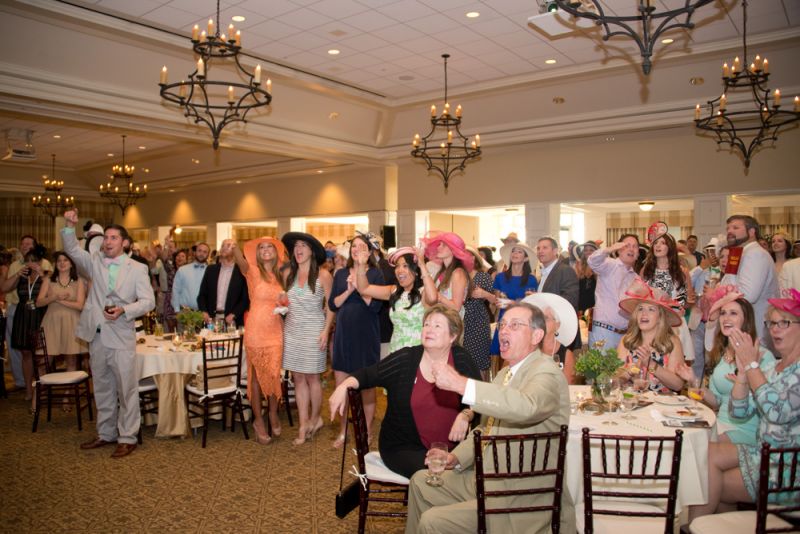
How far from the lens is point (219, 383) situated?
543cm

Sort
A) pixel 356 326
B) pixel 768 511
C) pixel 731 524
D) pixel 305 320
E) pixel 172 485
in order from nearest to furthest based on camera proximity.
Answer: pixel 768 511
pixel 731 524
pixel 172 485
pixel 356 326
pixel 305 320

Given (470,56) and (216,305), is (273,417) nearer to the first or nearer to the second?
(216,305)

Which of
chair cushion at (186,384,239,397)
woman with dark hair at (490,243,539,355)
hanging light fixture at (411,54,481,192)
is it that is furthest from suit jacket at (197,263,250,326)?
hanging light fixture at (411,54,481,192)

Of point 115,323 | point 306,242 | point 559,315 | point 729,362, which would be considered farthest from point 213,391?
point 729,362

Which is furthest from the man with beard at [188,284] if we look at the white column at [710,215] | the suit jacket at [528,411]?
the white column at [710,215]

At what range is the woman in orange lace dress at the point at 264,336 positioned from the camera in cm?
529

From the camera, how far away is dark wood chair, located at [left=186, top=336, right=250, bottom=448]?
16.9 feet

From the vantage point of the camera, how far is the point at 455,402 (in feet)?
10.5

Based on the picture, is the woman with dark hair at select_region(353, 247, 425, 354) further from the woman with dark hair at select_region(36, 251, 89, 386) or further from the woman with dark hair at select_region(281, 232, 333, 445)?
the woman with dark hair at select_region(36, 251, 89, 386)

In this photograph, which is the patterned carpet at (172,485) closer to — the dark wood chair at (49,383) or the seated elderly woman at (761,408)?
the dark wood chair at (49,383)

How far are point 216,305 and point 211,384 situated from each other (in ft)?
3.99

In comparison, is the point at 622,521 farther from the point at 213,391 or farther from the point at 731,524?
the point at 213,391

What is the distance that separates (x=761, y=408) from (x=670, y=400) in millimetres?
645

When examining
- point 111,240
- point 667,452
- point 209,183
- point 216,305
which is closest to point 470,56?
point 216,305
